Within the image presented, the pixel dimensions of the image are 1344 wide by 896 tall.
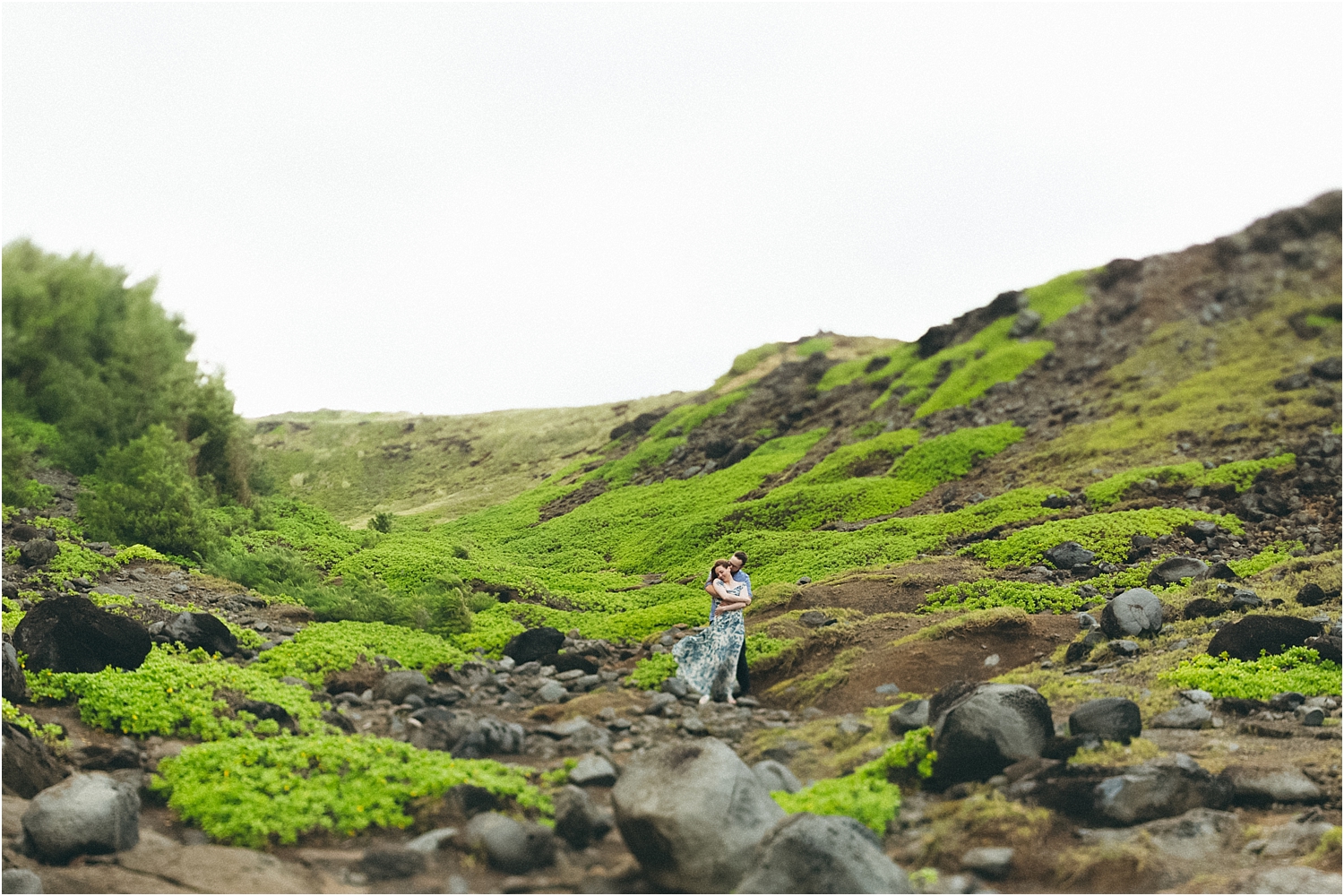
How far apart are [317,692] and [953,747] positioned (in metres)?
7.45

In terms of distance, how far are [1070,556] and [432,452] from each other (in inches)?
2007

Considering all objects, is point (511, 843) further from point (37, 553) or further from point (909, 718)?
point (37, 553)

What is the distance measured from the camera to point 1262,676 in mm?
9492

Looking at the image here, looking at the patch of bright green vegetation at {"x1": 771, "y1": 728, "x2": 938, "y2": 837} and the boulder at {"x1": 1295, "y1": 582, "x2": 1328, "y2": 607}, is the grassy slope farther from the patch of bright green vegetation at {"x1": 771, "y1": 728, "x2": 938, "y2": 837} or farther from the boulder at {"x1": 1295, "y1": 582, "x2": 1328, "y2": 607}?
the patch of bright green vegetation at {"x1": 771, "y1": 728, "x2": 938, "y2": 837}

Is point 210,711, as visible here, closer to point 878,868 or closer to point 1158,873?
point 878,868

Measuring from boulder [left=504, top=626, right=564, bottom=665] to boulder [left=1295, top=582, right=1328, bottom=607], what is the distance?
37.5 ft

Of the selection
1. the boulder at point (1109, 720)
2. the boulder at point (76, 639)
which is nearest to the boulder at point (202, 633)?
the boulder at point (76, 639)

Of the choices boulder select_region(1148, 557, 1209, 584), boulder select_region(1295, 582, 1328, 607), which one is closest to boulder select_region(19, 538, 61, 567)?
boulder select_region(1148, 557, 1209, 584)

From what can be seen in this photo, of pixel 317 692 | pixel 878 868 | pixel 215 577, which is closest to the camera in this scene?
pixel 878 868

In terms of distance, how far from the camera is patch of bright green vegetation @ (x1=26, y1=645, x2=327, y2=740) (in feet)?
27.0

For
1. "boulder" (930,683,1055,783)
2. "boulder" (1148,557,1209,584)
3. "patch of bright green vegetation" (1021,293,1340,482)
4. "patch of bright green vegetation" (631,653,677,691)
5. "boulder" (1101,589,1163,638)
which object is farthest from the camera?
"patch of bright green vegetation" (1021,293,1340,482)

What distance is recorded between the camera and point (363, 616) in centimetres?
1330

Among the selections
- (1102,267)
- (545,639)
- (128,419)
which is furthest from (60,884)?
(1102,267)

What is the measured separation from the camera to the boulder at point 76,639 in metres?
8.90
